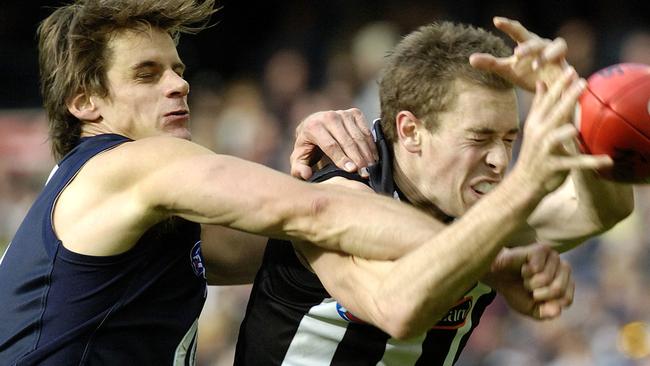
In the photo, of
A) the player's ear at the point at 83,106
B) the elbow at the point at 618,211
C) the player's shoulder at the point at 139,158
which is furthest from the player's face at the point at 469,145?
the player's ear at the point at 83,106

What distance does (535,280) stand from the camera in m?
3.28

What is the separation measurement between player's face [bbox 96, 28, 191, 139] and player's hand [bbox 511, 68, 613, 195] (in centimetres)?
160

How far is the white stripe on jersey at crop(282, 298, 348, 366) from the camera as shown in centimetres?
400

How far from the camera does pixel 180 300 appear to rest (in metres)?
3.99

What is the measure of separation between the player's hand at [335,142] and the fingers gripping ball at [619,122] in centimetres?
95

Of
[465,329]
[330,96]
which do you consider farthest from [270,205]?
[330,96]

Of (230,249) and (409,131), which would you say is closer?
(409,131)

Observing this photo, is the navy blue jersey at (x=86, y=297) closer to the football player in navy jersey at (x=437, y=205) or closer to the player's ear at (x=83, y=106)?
the player's ear at (x=83, y=106)

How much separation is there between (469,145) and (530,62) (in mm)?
815

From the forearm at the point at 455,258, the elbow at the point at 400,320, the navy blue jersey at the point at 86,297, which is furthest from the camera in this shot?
the navy blue jersey at the point at 86,297

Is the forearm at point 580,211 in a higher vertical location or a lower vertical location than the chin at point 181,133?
lower

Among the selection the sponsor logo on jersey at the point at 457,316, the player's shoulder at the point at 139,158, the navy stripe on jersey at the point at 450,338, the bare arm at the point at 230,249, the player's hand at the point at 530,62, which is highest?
the player's hand at the point at 530,62

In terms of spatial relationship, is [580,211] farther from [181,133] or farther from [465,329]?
[181,133]

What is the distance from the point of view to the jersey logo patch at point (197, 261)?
4078mm
